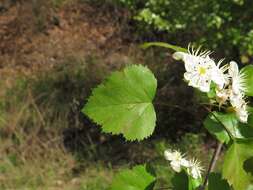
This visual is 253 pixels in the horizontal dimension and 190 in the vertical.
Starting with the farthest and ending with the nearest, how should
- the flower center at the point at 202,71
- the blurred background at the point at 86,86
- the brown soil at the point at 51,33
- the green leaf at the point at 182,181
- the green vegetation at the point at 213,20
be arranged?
the brown soil at the point at 51,33
the blurred background at the point at 86,86
the green vegetation at the point at 213,20
the green leaf at the point at 182,181
the flower center at the point at 202,71

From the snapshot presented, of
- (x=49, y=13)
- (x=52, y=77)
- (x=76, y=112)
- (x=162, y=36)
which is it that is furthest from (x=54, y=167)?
(x=49, y=13)

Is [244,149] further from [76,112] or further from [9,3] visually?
[9,3]

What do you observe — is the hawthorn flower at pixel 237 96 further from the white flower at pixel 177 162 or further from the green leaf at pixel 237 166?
the white flower at pixel 177 162

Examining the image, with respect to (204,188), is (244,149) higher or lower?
higher

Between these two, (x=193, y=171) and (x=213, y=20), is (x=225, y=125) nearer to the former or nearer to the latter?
(x=193, y=171)

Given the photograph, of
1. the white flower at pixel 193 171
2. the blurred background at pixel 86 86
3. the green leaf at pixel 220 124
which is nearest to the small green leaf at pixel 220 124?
the green leaf at pixel 220 124

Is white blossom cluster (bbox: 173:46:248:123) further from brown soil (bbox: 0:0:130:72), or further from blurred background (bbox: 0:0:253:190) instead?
brown soil (bbox: 0:0:130:72)
